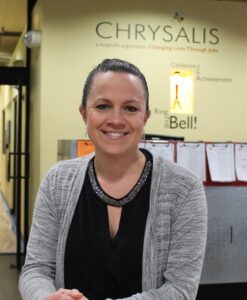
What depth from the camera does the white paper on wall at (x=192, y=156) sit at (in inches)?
135

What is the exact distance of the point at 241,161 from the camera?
3535 millimetres

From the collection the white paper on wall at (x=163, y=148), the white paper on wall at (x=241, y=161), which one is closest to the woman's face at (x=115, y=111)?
the white paper on wall at (x=163, y=148)

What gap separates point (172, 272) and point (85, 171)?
1.21 ft

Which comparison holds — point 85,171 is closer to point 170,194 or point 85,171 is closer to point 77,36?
point 170,194

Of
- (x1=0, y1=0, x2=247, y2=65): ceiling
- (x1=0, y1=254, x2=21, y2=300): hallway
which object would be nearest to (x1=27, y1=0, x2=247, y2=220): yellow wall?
(x1=0, y1=0, x2=247, y2=65): ceiling

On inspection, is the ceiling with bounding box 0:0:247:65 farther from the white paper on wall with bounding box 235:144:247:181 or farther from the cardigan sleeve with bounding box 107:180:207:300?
the cardigan sleeve with bounding box 107:180:207:300

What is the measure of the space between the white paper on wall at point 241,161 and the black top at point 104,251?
2358 millimetres

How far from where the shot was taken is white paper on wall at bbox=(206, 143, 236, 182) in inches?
136

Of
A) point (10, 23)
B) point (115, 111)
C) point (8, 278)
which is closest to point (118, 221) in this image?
point (115, 111)

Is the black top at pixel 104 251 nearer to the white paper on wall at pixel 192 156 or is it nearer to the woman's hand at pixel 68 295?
the woman's hand at pixel 68 295

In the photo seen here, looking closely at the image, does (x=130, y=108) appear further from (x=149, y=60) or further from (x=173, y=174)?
(x=149, y=60)

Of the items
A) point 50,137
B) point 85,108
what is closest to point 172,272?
point 85,108

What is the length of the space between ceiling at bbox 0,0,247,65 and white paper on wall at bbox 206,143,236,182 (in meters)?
2.81

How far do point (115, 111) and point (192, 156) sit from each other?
7.43ft
